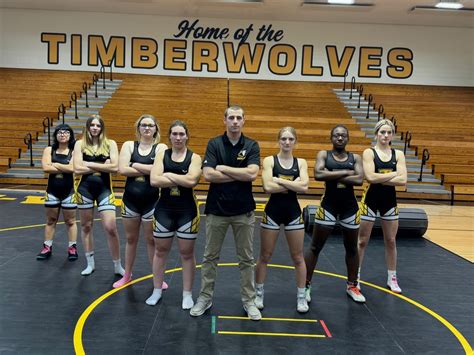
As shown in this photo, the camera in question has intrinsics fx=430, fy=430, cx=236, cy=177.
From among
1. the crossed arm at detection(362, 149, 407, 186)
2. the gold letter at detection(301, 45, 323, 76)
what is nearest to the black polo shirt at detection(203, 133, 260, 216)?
the crossed arm at detection(362, 149, 407, 186)

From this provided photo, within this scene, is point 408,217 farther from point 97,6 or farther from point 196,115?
point 97,6

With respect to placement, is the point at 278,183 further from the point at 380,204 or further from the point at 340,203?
the point at 380,204

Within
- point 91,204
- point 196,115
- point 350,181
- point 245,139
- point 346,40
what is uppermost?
point 346,40

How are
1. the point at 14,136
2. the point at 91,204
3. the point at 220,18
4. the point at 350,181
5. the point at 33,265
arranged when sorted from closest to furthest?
the point at 350,181 < the point at 91,204 < the point at 33,265 < the point at 14,136 < the point at 220,18

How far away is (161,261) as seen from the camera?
404cm

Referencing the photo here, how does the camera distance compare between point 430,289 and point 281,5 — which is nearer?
point 430,289

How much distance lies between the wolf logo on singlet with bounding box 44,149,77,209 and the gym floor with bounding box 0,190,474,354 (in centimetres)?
71

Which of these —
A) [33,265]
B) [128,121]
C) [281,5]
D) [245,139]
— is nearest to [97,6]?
[128,121]

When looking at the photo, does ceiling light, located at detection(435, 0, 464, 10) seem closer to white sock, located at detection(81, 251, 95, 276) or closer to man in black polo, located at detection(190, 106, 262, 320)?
man in black polo, located at detection(190, 106, 262, 320)

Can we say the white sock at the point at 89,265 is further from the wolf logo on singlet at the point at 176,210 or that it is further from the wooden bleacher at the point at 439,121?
the wooden bleacher at the point at 439,121

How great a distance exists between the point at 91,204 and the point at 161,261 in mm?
1213

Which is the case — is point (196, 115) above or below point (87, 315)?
above

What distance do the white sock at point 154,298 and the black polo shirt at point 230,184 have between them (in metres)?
1.02

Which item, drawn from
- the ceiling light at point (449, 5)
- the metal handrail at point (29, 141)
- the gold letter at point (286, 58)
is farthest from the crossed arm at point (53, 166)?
the ceiling light at point (449, 5)
